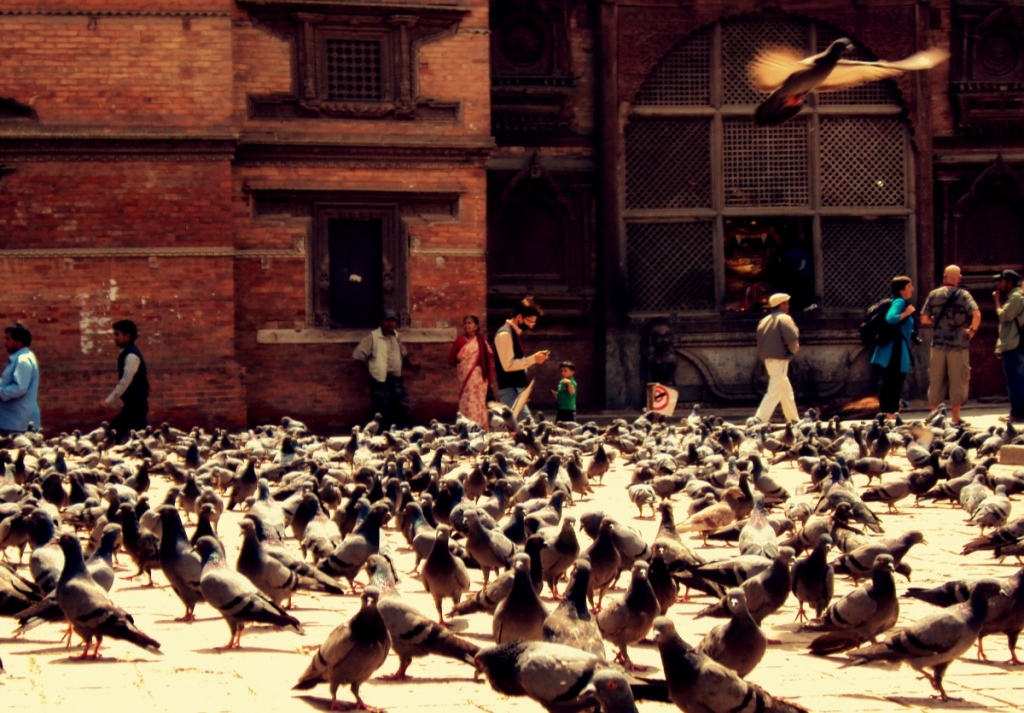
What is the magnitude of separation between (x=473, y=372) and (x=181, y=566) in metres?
11.1

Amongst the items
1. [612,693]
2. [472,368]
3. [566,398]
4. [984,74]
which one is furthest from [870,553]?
[984,74]

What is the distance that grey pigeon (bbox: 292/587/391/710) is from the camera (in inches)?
287

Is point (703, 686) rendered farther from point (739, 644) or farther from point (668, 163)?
point (668, 163)

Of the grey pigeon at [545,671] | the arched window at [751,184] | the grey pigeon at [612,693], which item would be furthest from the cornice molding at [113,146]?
the grey pigeon at [612,693]

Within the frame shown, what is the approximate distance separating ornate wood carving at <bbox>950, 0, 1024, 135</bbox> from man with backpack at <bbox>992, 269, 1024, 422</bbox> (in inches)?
181

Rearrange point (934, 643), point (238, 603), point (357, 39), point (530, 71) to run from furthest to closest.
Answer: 1. point (530, 71)
2. point (357, 39)
3. point (238, 603)
4. point (934, 643)

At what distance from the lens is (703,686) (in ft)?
20.9

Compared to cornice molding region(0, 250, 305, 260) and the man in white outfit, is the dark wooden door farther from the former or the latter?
the man in white outfit

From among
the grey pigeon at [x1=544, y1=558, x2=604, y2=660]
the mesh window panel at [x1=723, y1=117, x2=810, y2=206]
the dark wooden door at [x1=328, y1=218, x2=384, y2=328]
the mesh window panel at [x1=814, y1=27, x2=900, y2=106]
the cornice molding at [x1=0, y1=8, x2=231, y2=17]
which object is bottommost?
the grey pigeon at [x1=544, y1=558, x2=604, y2=660]

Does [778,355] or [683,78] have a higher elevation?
[683,78]

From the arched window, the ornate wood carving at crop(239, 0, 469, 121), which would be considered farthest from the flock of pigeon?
the arched window

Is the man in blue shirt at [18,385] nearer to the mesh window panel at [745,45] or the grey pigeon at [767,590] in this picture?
the grey pigeon at [767,590]

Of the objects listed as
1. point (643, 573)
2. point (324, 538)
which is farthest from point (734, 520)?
point (643, 573)

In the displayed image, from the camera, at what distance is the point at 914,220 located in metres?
25.0
